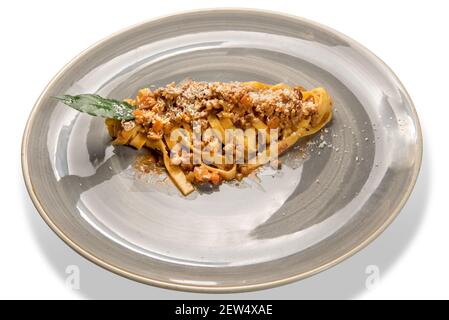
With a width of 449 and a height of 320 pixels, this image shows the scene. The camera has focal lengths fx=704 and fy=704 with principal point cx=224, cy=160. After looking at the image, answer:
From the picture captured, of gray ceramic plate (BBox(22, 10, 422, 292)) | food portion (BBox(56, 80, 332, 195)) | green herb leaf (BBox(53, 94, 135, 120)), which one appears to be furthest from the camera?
food portion (BBox(56, 80, 332, 195))

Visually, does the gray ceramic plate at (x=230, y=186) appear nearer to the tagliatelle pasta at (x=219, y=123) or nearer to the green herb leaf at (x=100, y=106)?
the tagliatelle pasta at (x=219, y=123)

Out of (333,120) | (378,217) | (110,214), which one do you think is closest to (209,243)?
(110,214)

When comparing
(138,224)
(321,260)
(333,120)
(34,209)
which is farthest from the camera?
(333,120)

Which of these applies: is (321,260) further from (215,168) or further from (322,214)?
(215,168)

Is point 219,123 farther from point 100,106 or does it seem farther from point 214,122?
point 100,106

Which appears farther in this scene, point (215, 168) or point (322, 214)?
point (215, 168)

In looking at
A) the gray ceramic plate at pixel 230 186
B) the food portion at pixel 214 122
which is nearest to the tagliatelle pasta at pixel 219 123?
the food portion at pixel 214 122

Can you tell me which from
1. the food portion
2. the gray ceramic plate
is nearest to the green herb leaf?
the food portion

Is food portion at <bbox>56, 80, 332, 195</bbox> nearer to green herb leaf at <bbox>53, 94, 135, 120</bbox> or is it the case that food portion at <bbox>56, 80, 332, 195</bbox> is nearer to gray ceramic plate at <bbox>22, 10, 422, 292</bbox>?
green herb leaf at <bbox>53, 94, 135, 120</bbox>
